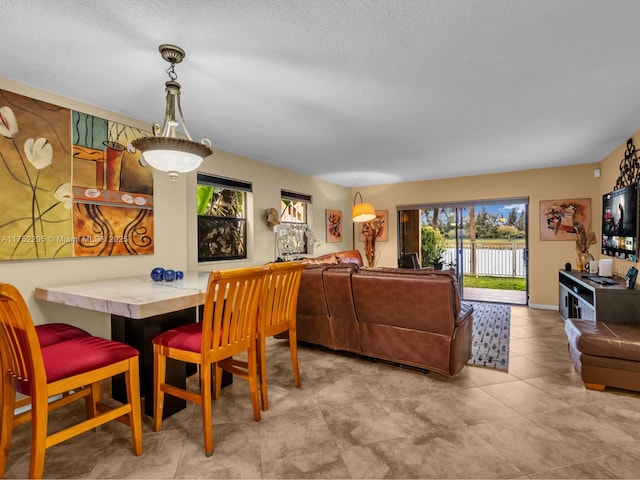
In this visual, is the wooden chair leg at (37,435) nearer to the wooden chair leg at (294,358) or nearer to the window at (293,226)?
the wooden chair leg at (294,358)

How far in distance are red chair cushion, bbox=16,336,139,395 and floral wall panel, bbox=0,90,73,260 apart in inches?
43.5

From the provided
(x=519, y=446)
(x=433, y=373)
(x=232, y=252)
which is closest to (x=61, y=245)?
(x=232, y=252)

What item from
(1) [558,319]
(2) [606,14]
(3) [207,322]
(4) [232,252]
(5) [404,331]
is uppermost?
(2) [606,14]

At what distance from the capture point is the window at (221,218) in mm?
4047

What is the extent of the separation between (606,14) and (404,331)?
7.90 feet

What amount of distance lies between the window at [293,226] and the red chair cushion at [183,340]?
9.46 ft

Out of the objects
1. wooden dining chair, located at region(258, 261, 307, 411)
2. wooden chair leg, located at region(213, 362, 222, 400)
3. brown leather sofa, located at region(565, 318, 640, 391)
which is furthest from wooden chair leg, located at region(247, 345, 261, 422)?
brown leather sofa, located at region(565, 318, 640, 391)

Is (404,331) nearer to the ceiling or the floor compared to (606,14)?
nearer to the floor

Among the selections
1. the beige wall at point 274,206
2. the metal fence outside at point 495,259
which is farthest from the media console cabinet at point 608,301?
the metal fence outside at point 495,259

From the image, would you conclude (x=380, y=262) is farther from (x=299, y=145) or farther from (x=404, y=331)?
(x=404, y=331)

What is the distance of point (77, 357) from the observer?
1.59 metres

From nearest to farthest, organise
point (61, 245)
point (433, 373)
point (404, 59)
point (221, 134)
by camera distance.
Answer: point (404, 59), point (61, 245), point (433, 373), point (221, 134)

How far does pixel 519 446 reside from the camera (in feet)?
5.91

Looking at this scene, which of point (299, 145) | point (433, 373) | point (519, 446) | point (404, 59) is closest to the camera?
point (519, 446)
